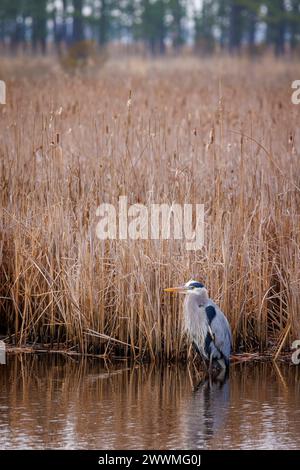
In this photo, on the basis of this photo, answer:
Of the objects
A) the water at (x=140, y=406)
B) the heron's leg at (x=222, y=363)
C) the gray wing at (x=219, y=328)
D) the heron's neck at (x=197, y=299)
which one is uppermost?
the heron's neck at (x=197, y=299)

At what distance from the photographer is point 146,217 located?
5445 millimetres

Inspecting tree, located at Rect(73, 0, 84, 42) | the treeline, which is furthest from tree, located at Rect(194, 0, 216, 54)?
tree, located at Rect(73, 0, 84, 42)

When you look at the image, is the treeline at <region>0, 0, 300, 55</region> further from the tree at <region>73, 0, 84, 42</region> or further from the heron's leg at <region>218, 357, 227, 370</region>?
the heron's leg at <region>218, 357, 227, 370</region>

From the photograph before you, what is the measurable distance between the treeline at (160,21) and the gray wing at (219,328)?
83.2 feet

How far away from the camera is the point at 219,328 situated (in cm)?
505

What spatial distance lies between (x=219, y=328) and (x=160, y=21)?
124 feet

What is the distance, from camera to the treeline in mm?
31688

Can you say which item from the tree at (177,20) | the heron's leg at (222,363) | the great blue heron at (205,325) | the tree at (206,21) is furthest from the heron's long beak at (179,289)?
the tree at (177,20)

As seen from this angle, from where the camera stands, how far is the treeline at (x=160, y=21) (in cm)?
3169

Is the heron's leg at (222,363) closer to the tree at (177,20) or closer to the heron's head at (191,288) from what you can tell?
the heron's head at (191,288)

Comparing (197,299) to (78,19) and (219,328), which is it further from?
(78,19)
